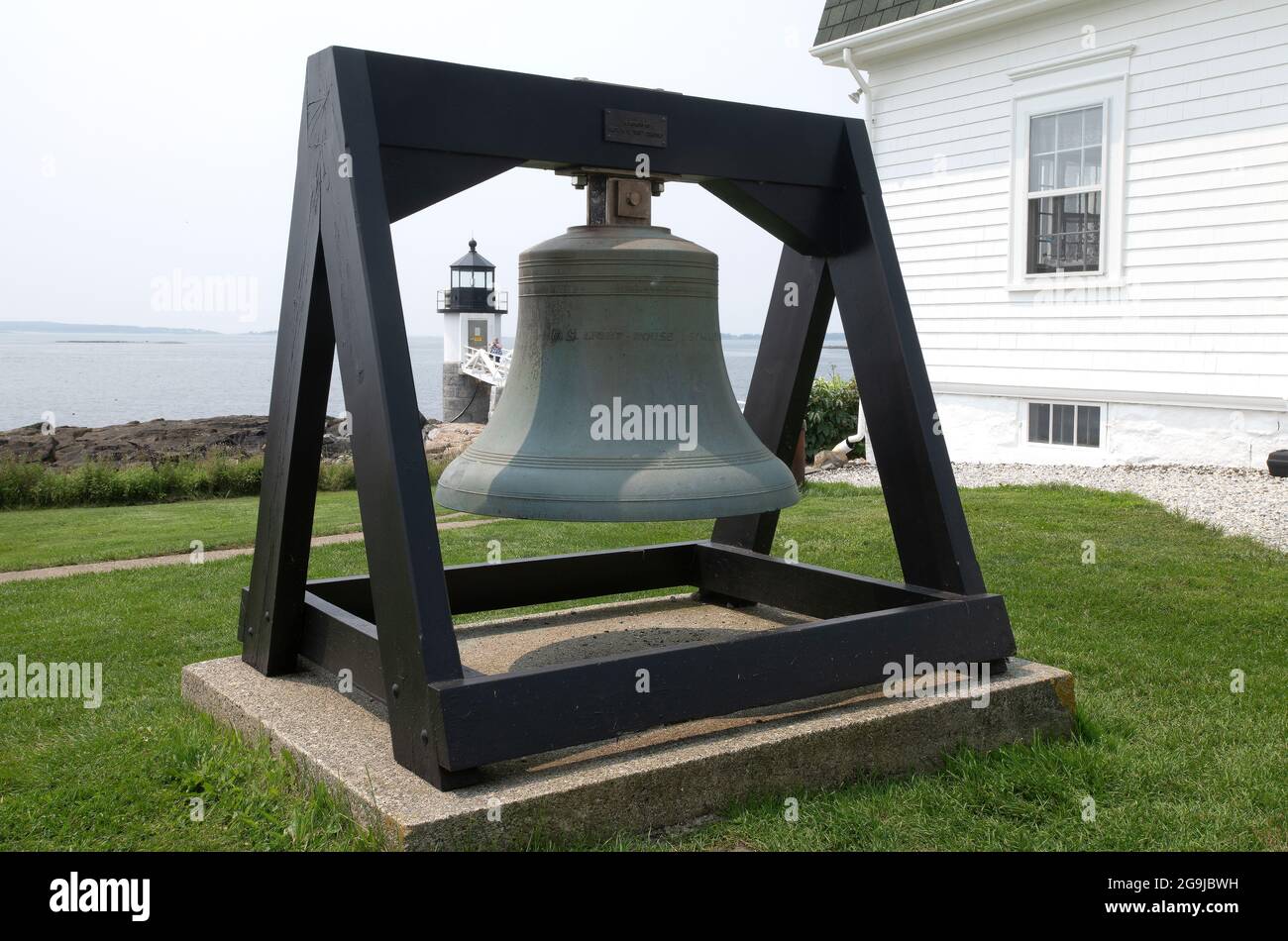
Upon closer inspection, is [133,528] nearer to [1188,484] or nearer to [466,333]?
[1188,484]

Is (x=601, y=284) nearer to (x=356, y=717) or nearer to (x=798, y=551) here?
(x=356, y=717)

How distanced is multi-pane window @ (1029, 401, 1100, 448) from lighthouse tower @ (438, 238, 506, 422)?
43701mm

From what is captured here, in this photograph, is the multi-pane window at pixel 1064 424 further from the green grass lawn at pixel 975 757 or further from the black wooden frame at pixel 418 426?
the black wooden frame at pixel 418 426

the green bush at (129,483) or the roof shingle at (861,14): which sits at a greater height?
the roof shingle at (861,14)

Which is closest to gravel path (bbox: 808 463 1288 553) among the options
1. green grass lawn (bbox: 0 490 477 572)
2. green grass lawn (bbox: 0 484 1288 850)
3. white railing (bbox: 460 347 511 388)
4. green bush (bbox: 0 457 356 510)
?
green grass lawn (bbox: 0 484 1288 850)

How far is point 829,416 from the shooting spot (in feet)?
49.6

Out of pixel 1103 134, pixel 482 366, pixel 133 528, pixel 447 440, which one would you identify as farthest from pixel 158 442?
pixel 482 366

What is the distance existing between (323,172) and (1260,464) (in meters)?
9.41

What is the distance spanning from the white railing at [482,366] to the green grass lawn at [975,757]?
40.2 metres

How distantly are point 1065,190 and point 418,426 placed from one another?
10.0m

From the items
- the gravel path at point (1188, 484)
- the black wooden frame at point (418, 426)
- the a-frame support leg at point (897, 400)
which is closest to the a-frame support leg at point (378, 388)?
the black wooden frame at point (418, 426)

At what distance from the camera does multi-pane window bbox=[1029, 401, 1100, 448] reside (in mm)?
11656

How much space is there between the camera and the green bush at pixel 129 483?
14141 millimetres

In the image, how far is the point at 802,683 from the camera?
11.4 ft
